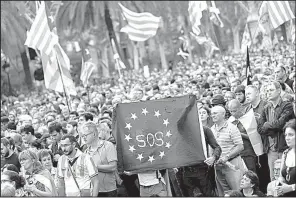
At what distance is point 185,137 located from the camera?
29.5 feet

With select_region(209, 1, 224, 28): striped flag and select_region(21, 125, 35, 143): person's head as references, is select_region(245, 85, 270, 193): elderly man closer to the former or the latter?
select_region(21, 125, 35, 143): person's head

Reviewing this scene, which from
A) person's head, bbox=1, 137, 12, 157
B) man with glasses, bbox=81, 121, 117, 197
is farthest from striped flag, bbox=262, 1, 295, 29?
man with glasses, bbox=81, 121, 117, 197

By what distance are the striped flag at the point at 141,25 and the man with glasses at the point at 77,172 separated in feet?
42.6

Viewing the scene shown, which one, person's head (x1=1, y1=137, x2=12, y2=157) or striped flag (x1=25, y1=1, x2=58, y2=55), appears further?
striped flag (x1=25, y1=1, x2=58, y2=55)

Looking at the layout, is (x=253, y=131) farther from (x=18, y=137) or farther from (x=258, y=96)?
(x=18, y=137)

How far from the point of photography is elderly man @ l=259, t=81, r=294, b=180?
27.6 ft

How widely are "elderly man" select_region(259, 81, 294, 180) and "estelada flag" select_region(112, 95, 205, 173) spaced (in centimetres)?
81

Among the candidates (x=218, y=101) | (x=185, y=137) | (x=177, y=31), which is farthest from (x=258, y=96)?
(x=177, y=31)

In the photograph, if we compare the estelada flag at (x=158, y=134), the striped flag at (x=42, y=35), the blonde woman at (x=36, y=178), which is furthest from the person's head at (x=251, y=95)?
the striped flag at (x=42, y=35)

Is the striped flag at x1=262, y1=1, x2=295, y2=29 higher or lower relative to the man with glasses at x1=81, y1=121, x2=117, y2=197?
higher

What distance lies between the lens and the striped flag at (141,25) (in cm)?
2108

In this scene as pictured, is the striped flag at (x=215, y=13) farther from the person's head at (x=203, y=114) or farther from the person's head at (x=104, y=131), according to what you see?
the person's head at (x=104, y=131)

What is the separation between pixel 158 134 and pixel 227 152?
2.90 feet

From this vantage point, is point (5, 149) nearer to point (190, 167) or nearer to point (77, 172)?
point (77, 172)
